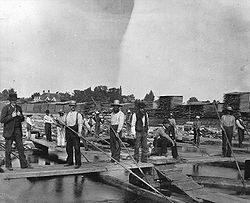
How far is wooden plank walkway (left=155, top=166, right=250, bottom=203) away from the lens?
6612mm

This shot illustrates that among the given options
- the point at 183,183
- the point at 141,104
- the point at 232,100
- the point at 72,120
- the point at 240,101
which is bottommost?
the point at 183,183

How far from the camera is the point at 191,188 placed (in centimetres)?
740

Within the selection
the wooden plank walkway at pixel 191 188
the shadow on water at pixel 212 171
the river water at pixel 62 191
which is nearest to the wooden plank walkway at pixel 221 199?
the wooden plank walkway at pixel 191 188

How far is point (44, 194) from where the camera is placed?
7.55m

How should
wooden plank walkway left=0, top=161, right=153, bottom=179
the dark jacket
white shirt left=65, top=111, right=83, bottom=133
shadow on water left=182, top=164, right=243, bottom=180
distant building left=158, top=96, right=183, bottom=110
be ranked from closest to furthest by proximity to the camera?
1. wooden plank walkway left=0, top=161, right=153, bottom=179
2. the dark jacket
3. white shirt left=65, top=111, right=83, bottom=133
4. shadow on water left=182, top=164, right=243, bottom=180
5. distant building left=158, top=96, right=183, bottom=110

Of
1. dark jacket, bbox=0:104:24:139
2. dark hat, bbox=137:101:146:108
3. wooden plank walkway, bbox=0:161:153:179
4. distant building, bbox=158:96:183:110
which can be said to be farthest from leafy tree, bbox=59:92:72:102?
dark jacket, bbox=0:104:24:139

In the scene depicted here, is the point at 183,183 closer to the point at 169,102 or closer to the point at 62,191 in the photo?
the point at 62,191

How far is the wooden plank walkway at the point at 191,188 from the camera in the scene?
661 cm

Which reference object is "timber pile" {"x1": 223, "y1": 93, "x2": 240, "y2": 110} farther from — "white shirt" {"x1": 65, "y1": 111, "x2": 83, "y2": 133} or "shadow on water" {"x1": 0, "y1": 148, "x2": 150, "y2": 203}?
"white shirt" {"x1": 65, "y1": 111, "x2": 83, "y2": 133}

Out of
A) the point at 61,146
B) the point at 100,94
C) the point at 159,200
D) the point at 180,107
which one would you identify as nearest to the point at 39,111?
the point at 100,94

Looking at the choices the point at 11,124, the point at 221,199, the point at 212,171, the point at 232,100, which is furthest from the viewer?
the point at 232,100

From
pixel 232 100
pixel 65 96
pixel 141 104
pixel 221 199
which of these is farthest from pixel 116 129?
pixel 65 96

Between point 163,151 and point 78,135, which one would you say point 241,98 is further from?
point 78,135

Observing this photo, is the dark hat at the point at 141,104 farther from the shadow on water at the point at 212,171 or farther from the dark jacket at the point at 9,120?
the dark jacket at the point at 9,120
